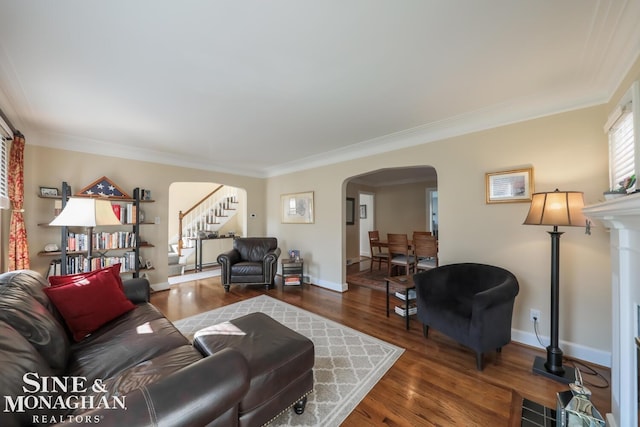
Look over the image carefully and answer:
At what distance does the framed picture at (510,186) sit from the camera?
2.39 meters

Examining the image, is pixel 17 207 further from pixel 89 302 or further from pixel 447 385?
pixel 447 385

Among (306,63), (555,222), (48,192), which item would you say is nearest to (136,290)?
(48,192)

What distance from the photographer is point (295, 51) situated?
1675 millimetres

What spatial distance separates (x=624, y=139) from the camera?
170 centimetres

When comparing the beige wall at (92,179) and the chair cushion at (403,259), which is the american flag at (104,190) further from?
the chair cushion at (403,259)

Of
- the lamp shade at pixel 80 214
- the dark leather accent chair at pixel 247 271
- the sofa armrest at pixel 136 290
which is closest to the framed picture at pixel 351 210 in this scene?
the dark leather accent chair at pixel 247 271

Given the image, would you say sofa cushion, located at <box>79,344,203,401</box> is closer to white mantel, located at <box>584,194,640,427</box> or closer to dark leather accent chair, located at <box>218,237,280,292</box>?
white mantel, located at <box>584,194,640,427</box>

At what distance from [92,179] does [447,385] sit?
5.04 meters

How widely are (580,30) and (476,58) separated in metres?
0.55

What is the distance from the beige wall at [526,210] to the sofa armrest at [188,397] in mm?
2720

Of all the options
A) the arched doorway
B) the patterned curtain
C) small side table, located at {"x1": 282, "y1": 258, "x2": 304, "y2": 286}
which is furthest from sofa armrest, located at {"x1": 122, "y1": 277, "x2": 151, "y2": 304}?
the arched doorway

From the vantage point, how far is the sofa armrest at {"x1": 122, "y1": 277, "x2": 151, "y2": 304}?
2.20 meters

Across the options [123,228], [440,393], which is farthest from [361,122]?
[123,228]

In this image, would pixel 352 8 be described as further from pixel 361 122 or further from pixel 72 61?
pixel 72 61
